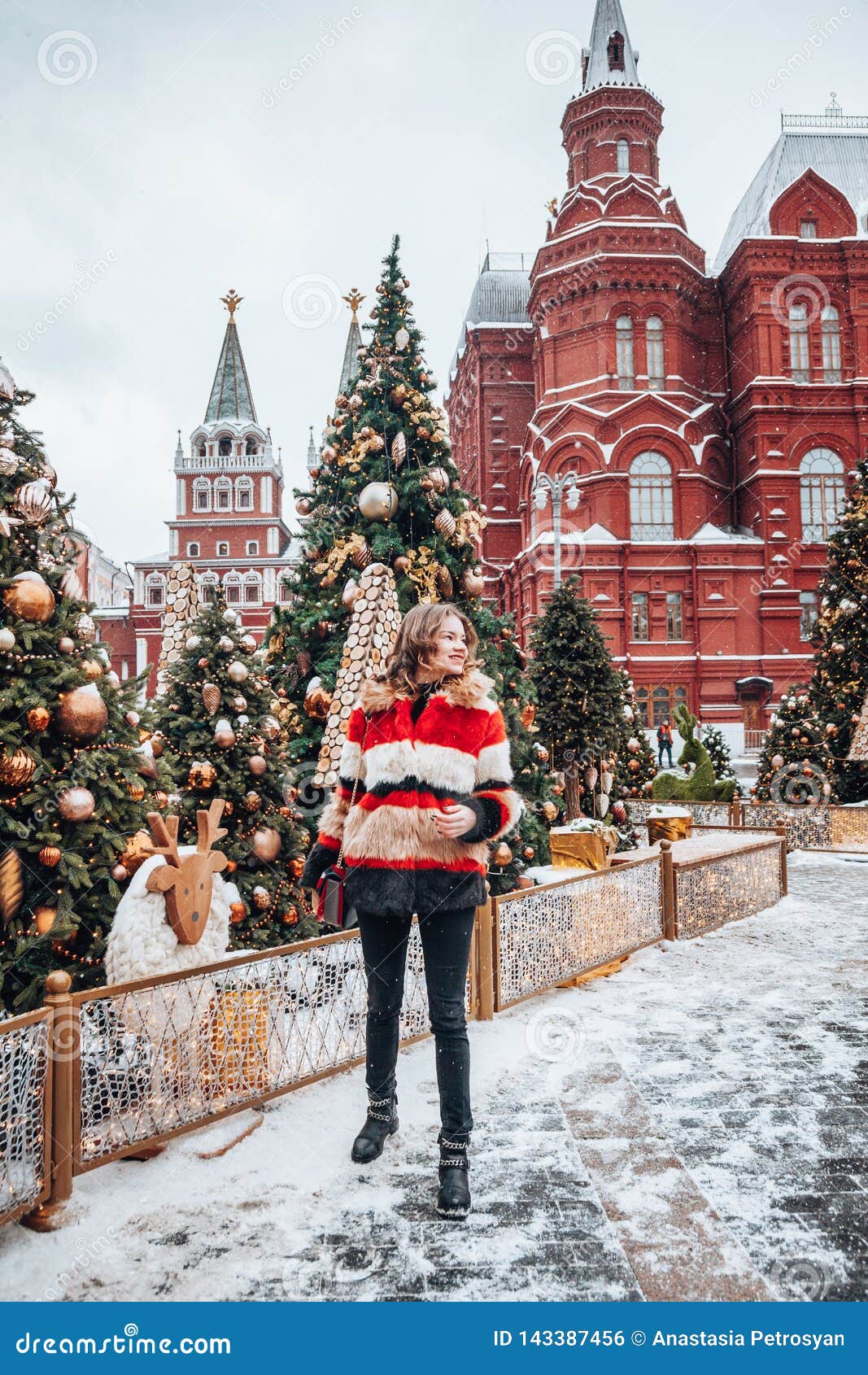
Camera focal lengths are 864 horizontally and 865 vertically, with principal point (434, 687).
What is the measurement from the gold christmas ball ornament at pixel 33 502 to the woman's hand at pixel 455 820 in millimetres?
2332

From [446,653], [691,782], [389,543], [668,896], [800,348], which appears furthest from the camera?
[800,348]

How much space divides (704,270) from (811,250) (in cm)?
503

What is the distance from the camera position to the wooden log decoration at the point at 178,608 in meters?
6.54

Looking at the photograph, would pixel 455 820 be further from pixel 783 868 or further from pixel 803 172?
pixel 803 172

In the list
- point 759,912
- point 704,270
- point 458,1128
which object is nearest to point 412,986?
point 458,1128

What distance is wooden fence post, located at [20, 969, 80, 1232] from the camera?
2779 mm

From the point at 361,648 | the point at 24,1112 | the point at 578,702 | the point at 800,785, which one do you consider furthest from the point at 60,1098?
the point at 800,785

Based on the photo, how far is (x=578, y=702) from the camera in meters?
12.1

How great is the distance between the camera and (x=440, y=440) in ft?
24.2

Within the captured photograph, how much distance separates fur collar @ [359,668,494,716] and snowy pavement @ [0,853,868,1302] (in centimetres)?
168

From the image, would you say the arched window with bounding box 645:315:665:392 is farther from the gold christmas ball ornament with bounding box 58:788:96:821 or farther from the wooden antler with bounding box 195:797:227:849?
the gold christmas ball ornament with bounding box 58:788:96:821

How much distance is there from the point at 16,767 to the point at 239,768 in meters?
2.15

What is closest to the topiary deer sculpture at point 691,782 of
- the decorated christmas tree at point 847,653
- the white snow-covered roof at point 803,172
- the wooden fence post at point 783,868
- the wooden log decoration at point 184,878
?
the decorated christmas tree at point 847,653

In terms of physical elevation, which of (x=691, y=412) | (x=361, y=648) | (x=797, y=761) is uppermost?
(x=691, y=412)
